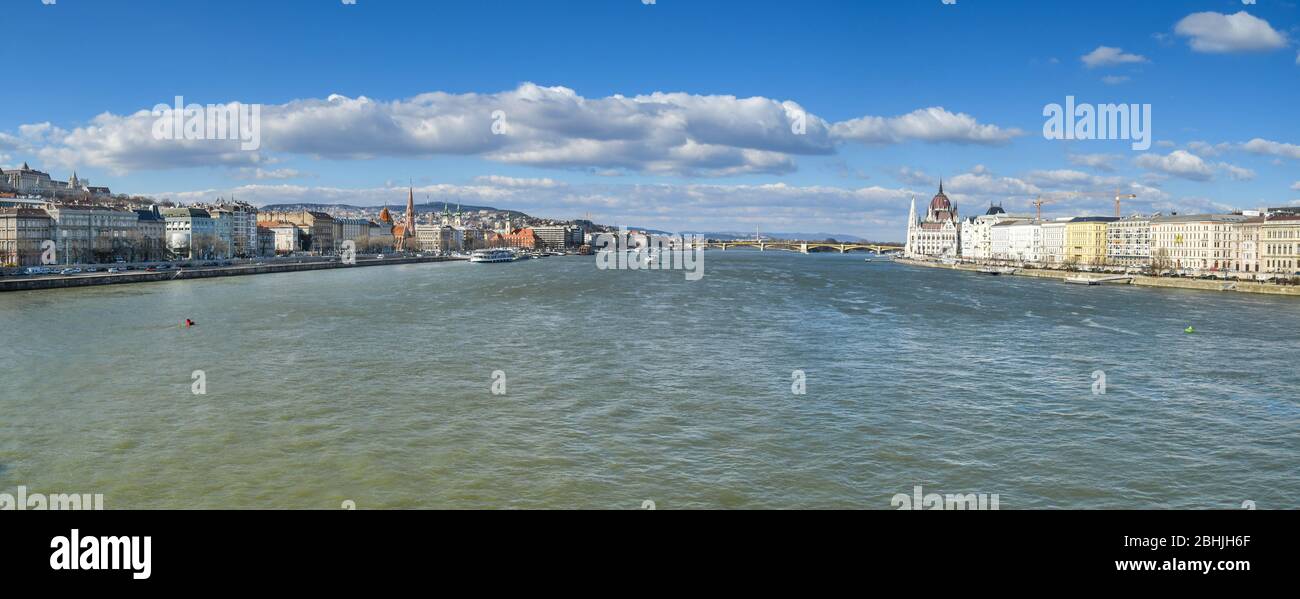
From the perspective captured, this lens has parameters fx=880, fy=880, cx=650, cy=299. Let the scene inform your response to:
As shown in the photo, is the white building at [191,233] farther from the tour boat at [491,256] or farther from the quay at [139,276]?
the tour boat at [491,256]

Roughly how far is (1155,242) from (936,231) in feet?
204

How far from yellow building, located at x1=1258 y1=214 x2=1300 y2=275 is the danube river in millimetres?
30895

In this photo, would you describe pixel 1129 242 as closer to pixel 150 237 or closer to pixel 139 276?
pixel 139 276

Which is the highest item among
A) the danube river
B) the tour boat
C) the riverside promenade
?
the tour boat

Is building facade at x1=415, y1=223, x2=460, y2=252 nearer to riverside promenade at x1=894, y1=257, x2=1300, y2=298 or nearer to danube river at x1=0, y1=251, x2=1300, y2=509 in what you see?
riverside promenade at x1=894, y1=257, x2=1300, y2=298

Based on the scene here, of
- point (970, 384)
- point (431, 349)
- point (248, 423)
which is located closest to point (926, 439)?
point (970, 384)

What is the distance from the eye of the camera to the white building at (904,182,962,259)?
123m

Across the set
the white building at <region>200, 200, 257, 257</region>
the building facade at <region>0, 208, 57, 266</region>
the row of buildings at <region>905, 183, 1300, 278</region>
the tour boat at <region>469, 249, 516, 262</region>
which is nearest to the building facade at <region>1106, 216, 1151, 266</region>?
the row of buildings at <region>905, 183, 1300, 278</region>

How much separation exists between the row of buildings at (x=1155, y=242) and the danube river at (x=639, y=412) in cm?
3241

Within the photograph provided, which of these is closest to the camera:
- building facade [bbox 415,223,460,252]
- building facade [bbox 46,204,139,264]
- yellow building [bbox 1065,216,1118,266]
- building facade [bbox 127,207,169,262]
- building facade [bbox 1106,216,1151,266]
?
building facade [bbox 46,204,139,264]

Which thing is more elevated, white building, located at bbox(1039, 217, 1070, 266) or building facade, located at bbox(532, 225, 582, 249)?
building facade, located at bbox(532, 225, 582, 249)

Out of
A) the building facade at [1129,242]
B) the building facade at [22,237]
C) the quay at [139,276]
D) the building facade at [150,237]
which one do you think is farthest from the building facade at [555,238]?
the building facade at [22,237]

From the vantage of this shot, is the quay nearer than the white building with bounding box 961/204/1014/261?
Yes
